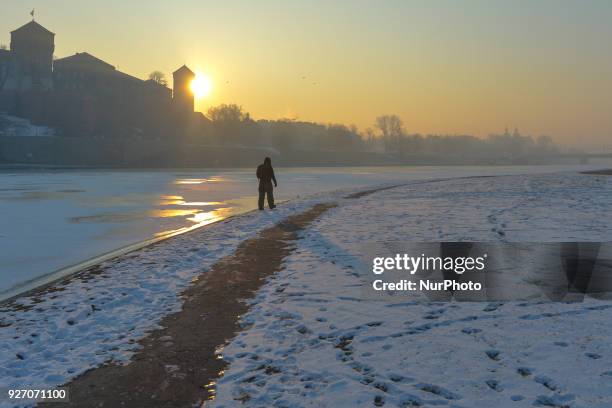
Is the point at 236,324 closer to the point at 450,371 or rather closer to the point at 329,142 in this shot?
the point at 450,371

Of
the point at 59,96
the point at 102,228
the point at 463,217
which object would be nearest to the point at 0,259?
the point at 102,228

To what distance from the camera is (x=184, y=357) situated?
5008 millimetres

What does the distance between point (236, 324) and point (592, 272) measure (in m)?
5.75

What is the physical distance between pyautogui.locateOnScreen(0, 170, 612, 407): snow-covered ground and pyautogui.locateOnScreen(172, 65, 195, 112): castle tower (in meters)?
113

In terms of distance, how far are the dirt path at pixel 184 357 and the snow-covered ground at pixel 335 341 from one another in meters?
0.19

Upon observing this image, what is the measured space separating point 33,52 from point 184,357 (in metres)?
122

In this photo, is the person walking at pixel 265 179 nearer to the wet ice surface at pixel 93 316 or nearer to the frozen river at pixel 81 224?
the frozen river at pixel 81 224

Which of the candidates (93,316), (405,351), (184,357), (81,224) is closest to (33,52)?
(81,224)

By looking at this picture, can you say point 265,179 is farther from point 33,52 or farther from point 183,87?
point 33,52

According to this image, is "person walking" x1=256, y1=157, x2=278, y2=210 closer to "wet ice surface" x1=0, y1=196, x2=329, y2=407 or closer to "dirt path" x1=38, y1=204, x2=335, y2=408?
"wet ice surface" x1=0, y1=196, x2=329, y2=407

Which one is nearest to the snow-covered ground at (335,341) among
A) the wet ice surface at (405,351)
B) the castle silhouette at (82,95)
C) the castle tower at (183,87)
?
the wet ice surface at (405,351)

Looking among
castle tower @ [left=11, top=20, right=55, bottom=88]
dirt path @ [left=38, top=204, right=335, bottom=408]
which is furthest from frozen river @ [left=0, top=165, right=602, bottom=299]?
castle tower @ [left=11, top=20, right=55, bottom=88]

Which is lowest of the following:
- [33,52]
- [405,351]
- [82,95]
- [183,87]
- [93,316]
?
[93,316]

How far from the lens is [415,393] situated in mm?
4215
